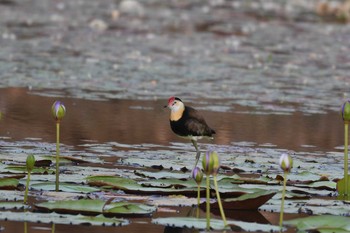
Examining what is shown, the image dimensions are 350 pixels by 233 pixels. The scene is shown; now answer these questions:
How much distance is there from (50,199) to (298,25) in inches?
620

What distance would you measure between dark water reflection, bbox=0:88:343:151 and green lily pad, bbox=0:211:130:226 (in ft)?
9.66

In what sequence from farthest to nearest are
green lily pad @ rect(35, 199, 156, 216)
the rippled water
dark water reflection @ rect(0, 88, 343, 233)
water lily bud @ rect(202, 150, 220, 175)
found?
the rippled water
dark water reflection @ rect(0, 88, 343, 233)
green lily pad @ rect(35, 199, 156, 216)
water lily bud @ rect(202, 150, 220, 175)

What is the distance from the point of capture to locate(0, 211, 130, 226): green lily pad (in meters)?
5.31

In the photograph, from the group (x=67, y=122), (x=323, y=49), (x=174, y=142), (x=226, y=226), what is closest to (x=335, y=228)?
(x=226, y=226)

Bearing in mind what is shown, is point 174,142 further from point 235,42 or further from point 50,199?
point 235,42

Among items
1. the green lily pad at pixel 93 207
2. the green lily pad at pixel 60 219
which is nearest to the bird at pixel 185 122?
the green lily pad at pixel 93 207

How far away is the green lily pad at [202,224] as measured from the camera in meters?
5.32

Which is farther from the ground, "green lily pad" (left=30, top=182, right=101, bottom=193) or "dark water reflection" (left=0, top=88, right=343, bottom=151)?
"dark water reflection" (left=0, top=88, right=343, bottom=151)

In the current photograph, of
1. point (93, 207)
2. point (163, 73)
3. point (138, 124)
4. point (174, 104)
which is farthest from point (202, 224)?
point (163, 73)

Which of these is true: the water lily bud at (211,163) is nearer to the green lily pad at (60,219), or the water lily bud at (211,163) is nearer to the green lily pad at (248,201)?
the green lily pad at (60,219)

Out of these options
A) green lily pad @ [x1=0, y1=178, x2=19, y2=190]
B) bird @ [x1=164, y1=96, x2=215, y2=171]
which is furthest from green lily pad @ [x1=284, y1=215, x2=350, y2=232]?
bird @ [x1=164, y1=96, x2=215, y2=171]

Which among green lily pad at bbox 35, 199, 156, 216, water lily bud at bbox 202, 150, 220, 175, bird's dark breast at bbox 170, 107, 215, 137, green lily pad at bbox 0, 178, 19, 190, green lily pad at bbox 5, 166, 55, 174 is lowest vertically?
green lily pad at bbox 35, 199, 156, 216

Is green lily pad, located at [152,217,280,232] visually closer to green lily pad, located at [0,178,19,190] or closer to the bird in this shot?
green lily pad, located at [0,178,19,190]

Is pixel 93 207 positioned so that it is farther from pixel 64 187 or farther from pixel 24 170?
pixel 24 170
